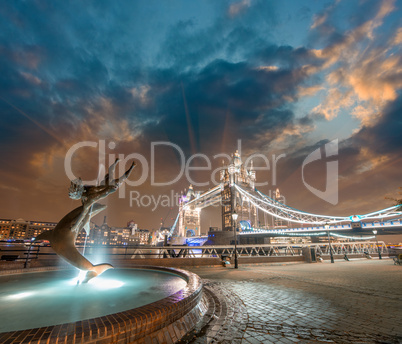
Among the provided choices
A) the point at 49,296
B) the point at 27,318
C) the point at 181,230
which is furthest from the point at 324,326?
the point at 181,230

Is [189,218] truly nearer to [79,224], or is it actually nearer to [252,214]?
[252,214]

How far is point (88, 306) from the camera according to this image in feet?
→ 12.9

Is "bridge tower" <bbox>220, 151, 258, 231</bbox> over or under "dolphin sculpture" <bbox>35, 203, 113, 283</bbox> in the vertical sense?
over

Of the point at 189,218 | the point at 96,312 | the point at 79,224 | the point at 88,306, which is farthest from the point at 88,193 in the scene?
the point at 189,218

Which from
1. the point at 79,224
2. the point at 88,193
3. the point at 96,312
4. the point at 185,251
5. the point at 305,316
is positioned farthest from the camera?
the point at 185,251

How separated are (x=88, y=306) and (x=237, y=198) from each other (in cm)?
7265

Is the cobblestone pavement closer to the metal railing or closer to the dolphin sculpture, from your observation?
the dolphin sculpture

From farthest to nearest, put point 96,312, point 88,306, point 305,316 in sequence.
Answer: point 305,316, point 88,306, point 96,312

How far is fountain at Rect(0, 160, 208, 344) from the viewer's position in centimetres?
234

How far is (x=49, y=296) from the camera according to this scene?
4559mm

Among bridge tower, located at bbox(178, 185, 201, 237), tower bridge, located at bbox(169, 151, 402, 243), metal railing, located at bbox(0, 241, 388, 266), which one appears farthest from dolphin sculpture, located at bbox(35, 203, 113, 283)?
bridge tower, located at bbox(178, 185, 201, 237)

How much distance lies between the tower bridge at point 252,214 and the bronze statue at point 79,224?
99.4 feet

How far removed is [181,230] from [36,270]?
101117 mm

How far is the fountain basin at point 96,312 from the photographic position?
228 cm
